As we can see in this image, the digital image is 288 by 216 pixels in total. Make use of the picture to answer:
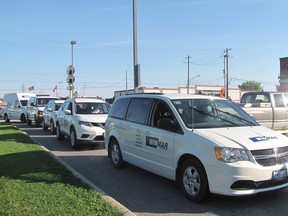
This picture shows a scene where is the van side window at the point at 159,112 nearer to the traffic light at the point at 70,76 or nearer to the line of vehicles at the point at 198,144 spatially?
the line of vehicles at the point at 198,144

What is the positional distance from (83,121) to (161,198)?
6.38m

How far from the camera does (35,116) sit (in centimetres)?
2330

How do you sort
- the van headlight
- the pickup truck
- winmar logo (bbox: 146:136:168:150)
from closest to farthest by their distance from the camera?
the van headlight, winmar logo (bbox: 146:136:168:150), the pickup truck

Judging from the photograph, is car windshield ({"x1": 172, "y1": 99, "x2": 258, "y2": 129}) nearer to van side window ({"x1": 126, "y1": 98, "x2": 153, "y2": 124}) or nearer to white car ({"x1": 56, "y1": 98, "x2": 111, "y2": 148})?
van side window ({"x1": 126, "y1": 98, "x2": 153, "y2": 124})

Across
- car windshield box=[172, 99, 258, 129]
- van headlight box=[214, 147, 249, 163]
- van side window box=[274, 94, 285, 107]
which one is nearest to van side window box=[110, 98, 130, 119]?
car windshield box=[172, 99, 258, 129]

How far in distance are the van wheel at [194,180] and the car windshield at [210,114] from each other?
0.73 metres

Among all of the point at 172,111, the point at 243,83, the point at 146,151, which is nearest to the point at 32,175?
the point at 146,151

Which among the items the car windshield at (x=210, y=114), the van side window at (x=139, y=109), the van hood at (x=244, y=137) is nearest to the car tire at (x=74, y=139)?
the van side window at (x=139, y=109)

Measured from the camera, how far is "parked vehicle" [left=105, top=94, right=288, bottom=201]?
5.53 meters

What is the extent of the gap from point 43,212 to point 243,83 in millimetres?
157347

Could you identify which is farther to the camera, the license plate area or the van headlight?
the license plate area

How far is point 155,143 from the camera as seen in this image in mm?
7039

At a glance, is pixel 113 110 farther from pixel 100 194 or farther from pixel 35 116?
pixel 35 116

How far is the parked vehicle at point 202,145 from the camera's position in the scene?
553cm
